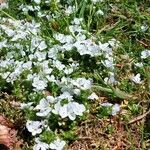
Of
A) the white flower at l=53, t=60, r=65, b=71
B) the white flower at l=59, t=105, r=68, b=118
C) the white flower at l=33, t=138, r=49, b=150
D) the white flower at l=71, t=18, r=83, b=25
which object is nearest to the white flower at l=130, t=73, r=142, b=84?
the white flower at l=53, t=60, r=65, b=71

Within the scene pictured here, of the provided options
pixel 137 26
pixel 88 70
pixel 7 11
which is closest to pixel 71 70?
pixel 88 70

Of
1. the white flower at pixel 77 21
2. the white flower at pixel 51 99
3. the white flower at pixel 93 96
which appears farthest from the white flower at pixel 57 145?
the white flower at pixel 77 21

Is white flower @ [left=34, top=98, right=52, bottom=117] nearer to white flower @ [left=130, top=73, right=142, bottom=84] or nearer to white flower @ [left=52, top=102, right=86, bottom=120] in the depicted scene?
white flower @ [left=52, top=102, right=86, bottom=120]

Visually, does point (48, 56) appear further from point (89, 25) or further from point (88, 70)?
point (89, 25)

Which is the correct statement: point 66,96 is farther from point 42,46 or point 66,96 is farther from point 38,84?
point 42,46

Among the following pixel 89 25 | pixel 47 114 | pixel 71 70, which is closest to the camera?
pixel 47 114

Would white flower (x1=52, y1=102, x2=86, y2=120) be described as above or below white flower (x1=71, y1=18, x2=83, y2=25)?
below

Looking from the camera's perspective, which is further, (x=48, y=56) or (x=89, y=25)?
(x=89, y=25)

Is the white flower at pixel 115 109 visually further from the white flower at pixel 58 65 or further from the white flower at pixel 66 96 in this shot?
the white flower at pixel 58 65
